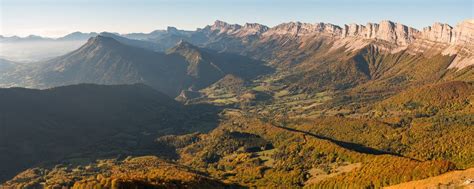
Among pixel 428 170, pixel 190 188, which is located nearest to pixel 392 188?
pixel 428 170

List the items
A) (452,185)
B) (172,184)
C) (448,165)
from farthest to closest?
(448,165) < (172,184) < (452,185)

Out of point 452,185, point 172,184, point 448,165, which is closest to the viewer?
point 452,185

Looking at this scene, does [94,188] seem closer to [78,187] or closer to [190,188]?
[78,187]

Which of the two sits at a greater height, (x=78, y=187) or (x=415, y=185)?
(x=415, y=185)

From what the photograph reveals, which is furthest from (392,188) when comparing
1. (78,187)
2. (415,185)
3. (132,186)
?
(78,187)

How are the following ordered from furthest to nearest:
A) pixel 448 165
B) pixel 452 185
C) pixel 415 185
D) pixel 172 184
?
pixel 448 165 → pixel 172 184 → pixel 415 185 → pixel 452 185

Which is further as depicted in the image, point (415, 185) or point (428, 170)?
point (428, 170)

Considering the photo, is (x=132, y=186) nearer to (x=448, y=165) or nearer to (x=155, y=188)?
(x=155, y=188)

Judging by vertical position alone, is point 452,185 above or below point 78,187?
above

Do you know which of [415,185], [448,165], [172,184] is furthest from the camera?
[448,165]
